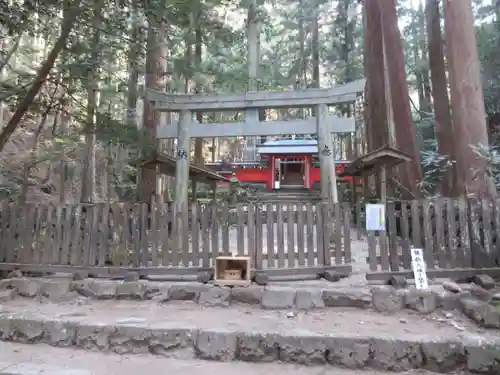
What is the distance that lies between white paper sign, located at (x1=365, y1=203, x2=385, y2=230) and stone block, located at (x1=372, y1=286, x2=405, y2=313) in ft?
2.98

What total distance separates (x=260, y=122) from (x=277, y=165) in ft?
53.6

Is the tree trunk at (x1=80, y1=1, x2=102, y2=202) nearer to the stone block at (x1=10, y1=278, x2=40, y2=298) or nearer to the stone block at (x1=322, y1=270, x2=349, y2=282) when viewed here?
the stone block at (x1=10, y1=278, x2=40, y2=298)

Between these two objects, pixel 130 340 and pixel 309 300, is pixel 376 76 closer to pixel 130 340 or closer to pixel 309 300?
pixel 309 300

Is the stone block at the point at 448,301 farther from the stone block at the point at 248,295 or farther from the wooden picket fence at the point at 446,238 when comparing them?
the stone block at the point at 248,295

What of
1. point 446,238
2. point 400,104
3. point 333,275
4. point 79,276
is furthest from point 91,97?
point 400,104

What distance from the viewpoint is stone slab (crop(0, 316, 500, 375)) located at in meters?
3.25

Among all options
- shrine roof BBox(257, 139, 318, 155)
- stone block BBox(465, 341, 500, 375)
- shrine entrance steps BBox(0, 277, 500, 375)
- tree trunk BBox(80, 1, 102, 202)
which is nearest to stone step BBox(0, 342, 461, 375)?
shrine entrance steps BBox(0, 277, 500, 375)

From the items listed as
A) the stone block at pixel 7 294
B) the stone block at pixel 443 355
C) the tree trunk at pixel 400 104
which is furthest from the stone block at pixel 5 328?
the tree trunk at pixel 400 104

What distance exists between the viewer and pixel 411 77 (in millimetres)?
32219

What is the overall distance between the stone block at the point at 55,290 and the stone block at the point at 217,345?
2322 millimetres

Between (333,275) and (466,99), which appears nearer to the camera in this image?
(333,275)

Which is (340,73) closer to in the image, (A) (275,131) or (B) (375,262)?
(A) (275,131)

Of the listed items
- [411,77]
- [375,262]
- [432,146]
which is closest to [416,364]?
[375,262]

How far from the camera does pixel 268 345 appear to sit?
352 cm
